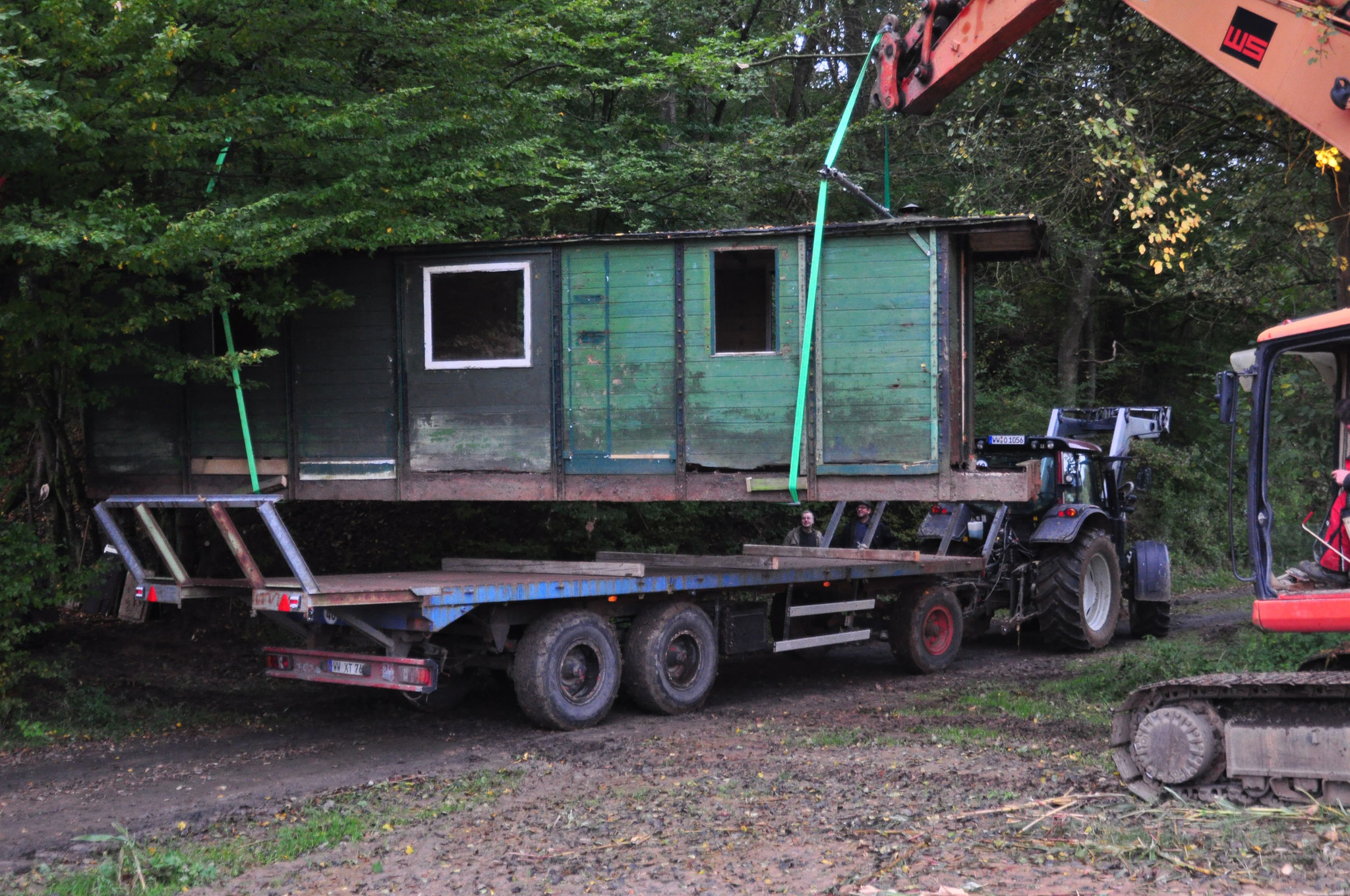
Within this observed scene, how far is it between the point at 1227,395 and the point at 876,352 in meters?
3.14

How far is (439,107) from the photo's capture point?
10805 millimetres

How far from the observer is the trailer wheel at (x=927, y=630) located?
1263 centimetres

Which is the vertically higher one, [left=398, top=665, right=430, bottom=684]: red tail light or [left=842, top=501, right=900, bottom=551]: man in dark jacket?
[left=842, top=501, right=900, bottom=551]: man in dark jacket

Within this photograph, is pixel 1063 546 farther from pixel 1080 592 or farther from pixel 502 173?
pixel 502 173

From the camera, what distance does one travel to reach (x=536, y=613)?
9.45m

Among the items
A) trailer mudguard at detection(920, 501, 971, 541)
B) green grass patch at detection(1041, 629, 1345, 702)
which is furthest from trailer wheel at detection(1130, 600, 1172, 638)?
green grass patch at detection(1041, 629, 1345, 702)

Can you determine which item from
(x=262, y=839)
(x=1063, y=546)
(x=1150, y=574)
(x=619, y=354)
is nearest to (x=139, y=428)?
(x=619, y=354)

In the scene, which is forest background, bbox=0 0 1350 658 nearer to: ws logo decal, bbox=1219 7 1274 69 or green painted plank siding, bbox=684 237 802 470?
ws logo decal, bbox=1219 7 1274 69

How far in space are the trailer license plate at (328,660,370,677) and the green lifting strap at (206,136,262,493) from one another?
2140 millimetres

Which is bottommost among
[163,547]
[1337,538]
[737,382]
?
[163,547]

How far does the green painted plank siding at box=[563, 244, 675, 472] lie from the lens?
9719 mm

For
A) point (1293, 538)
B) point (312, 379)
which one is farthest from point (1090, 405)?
point (312, 379)

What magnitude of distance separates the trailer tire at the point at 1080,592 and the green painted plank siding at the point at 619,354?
613cm

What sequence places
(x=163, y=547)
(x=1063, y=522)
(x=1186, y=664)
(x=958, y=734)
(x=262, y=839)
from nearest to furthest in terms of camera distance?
(x=262, y=839), (x=163, y=547), (x=958, y=734), (x=1186, y=664), (x=1063, y=522)
